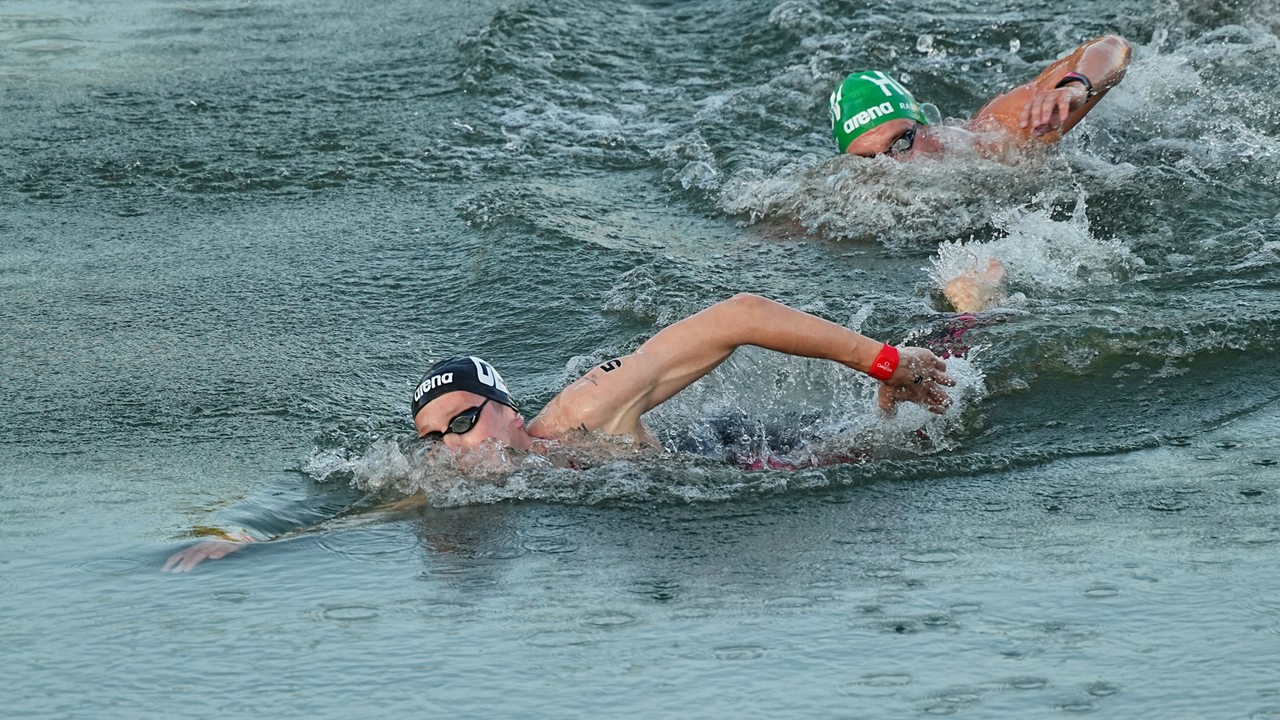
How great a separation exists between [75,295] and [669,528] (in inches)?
198

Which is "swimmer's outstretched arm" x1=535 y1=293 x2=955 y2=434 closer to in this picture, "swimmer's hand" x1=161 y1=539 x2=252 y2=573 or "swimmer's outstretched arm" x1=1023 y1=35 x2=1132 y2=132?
"swimmer's hand" x1=161 y1=539 x2=252 y2=573

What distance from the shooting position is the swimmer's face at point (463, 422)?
6.25m

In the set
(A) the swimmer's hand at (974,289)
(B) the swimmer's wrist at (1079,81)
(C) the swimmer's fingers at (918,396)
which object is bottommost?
(C) the swimmer's fingers at (918,396)

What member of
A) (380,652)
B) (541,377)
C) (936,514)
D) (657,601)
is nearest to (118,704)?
(380,652)

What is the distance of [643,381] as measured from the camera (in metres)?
6.24

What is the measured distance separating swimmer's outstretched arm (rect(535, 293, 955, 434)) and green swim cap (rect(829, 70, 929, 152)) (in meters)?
3.61

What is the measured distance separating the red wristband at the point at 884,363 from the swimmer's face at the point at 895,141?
3.76m

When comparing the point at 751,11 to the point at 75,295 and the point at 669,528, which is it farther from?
the point at 669,528

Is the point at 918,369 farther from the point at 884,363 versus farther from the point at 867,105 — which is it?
the point at 867,105

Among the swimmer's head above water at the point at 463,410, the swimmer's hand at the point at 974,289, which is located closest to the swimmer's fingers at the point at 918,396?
the swimmer's head above water at the point at 463,410

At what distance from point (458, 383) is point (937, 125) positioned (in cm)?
479

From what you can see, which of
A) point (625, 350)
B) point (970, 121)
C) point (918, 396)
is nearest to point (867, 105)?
point (970, 121)

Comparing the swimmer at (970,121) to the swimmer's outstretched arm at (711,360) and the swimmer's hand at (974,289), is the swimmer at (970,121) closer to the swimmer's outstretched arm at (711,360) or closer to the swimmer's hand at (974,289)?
the swimmer's hand at (974,289)

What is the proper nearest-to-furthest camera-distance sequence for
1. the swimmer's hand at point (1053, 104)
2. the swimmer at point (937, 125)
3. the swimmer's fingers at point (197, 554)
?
the swimmer's fingers at point (197, 554)
the swimmer's hand at point (1053, 104)
the swimmer at point (937, 125)
